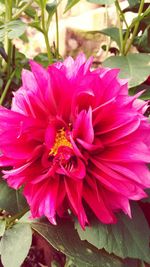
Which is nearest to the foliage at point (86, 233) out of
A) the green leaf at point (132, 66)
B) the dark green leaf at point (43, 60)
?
the green leaf at point (132, 66)

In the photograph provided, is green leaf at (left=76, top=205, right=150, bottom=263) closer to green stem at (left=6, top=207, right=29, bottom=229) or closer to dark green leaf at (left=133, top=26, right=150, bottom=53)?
green stem at (left=6, top=207, right=29, bottom=229)

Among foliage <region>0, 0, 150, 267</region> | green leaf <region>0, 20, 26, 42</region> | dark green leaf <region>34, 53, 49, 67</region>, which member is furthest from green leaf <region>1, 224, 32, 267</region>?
dark green leaf <region>34, 53, 49, 67</region>

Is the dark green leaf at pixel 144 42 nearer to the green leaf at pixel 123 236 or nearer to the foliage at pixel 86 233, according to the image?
the foliage at pixel 86 233

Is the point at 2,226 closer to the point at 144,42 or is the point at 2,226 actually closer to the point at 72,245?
the point at 72,245

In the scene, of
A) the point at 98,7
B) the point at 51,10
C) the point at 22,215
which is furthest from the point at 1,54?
the point at 98,7

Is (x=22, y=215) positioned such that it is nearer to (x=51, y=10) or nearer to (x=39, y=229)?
(x=39, y=229)
